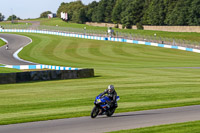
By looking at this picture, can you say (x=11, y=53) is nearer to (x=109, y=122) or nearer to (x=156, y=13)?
(x=109, y=122)

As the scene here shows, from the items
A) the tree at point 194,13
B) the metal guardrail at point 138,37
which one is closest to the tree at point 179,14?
the tree at point 194,13

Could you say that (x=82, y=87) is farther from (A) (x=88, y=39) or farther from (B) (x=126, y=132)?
(A) (x=88, y=39)

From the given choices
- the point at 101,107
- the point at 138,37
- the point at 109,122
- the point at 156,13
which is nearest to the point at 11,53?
the point at 138,37

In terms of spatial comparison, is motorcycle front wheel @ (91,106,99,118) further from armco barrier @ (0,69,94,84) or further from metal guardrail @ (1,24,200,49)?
metal guardrail @ (1,24,200,49)

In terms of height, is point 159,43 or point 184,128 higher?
point 184,128

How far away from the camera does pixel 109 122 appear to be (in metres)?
15.4

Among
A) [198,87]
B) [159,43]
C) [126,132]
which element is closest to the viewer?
[126,132]

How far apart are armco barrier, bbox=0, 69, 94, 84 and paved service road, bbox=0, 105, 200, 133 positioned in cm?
1387

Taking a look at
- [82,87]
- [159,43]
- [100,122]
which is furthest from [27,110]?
[159,43]

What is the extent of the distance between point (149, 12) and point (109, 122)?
126 meters

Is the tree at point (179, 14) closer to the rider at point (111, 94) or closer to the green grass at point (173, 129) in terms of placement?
the rider at point (111, 94)

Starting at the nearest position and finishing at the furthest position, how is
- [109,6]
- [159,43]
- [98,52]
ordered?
[98,52] → [159,43] → [109,6]

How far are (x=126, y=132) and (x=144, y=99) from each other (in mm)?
7601

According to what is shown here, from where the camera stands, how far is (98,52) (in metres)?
74.1
